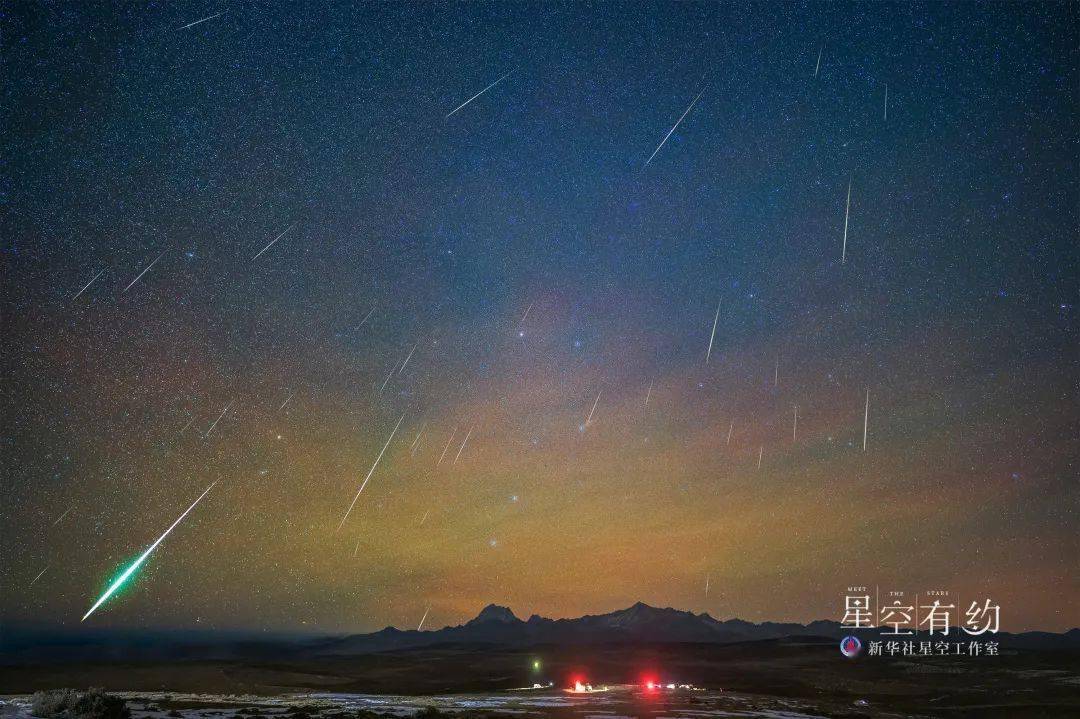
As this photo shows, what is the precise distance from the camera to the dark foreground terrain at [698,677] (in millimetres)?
72062

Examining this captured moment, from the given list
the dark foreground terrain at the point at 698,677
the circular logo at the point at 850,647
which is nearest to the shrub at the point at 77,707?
the dark foreground terrain at the point at 698,677

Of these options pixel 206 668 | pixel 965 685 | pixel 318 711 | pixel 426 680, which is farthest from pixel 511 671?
pixel 318 711

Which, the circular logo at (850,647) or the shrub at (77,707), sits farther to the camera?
the circular logo at (850,647)

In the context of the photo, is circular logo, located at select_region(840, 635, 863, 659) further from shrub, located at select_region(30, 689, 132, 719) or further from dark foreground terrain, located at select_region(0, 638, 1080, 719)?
shrub, located at select_region(30, 689, 132, 719)

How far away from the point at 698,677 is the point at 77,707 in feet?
340

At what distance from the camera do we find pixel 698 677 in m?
113

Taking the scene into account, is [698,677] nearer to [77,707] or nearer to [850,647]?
[850,647]

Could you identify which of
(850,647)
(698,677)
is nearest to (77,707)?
(698,677)

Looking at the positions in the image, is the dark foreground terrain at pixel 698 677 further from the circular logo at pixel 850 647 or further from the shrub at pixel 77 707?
the shrub at pixel 77 707

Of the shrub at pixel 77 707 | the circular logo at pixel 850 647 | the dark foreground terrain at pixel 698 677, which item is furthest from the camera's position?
the circular logo at pixel 850 647

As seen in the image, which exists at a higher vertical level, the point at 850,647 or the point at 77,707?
the point at 77,707

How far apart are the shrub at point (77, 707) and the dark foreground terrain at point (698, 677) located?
11.7m

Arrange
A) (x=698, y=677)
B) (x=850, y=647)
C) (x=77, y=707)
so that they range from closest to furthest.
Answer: (x=77, y=707), (x=698, y=677), (x=850, y=647)

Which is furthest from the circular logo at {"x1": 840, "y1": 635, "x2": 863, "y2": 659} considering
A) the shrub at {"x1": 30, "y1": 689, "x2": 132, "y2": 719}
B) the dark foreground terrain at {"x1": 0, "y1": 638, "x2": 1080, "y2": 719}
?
the shrub at {"x1": 30, "y1": 689, "x2": 132, "y2": 719}
